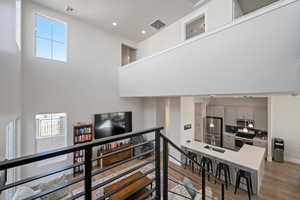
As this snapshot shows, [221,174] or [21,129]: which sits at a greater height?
[21,129]

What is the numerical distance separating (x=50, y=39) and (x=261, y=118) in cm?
880

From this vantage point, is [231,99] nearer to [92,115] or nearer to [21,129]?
[92,115]

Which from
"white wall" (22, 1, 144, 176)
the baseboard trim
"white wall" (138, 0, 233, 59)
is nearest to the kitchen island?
the baseboard trim

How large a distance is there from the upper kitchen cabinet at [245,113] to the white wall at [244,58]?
17.1 ft

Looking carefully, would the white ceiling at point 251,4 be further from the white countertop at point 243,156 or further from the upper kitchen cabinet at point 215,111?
the upper kitchen cabinet at point 215,111

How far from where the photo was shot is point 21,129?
3.63 metres

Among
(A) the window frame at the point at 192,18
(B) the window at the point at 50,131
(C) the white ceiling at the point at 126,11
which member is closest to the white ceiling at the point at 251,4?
(A) the window frame at the point at 192,18

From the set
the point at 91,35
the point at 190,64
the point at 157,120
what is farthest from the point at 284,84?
the point at 91,35

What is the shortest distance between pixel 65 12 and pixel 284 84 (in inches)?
223

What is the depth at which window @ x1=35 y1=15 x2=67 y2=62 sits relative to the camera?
3973 mm

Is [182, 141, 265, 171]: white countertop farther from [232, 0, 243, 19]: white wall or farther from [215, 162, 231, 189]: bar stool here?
[232, 0, 243, 19]: white wall

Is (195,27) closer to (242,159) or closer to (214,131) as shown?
(242,159)

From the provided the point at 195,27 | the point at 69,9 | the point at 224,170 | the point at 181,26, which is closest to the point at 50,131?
the point at 69,9

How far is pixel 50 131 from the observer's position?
13.8 feet
